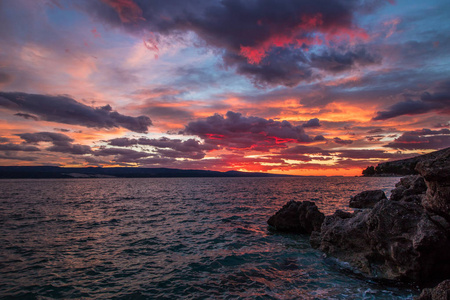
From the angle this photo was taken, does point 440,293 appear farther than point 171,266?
No

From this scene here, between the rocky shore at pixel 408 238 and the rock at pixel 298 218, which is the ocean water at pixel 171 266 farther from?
the rock at pixel 298 218

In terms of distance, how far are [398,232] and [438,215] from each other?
187 centimetres

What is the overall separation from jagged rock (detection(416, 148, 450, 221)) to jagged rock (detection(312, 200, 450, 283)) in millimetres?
1004

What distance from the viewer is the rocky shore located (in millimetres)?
9883

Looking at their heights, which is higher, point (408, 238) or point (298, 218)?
point (408, 238)

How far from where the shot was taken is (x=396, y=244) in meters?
11.2

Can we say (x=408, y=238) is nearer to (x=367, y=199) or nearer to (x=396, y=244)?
(x=396, y=244)

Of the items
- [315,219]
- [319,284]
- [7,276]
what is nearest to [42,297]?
[7,276]

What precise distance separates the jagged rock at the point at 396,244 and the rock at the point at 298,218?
6.92 metres

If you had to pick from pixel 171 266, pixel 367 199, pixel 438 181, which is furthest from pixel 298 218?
pixel 367 199

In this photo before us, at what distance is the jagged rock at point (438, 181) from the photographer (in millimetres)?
9305

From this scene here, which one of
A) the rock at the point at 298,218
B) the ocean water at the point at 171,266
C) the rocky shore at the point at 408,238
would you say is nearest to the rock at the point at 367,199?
the rock at the point at 298,218

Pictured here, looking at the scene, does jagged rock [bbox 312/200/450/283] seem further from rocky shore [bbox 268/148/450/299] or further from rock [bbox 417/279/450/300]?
rock [bbox 417/279/450/300]

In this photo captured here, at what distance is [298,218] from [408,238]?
12919 mm
